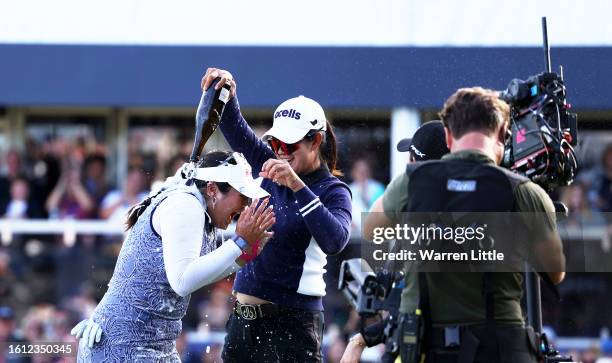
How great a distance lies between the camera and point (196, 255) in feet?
15.6

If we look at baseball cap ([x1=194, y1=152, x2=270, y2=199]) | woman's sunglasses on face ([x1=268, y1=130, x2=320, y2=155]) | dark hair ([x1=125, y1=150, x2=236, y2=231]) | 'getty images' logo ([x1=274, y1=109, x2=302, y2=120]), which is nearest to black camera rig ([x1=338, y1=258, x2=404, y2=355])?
baseball cap ([x1=194, y1=152, x2=270, y2=199])

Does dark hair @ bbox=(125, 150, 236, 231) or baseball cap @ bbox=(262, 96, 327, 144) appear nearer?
dark hair @ bbox=(125, 150, 236, 231)

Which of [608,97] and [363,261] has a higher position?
[608,97]

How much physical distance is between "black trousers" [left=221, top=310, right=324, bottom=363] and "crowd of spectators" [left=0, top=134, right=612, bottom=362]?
364 cm

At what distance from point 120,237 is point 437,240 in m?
5.95

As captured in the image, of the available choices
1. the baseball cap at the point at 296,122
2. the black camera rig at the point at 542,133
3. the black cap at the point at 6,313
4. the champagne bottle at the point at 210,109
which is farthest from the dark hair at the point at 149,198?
the black cap at the point at 6,313

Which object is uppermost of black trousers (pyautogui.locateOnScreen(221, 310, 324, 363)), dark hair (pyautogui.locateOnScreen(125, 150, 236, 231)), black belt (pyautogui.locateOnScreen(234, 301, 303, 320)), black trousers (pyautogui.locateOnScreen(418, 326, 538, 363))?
dark hair (pyautogui.locateOnScreen(125, 150, 236, 231))

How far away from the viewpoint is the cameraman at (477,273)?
13.8 feet

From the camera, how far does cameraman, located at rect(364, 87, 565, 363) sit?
421 centimetres

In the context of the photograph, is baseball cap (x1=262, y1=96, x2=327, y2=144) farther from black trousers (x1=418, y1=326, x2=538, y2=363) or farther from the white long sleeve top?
black trousers (x1=418, y1=326, x2=538, y2=363)

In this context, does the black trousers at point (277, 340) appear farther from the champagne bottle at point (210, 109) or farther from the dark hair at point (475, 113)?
the dark hair at point (475, 113)

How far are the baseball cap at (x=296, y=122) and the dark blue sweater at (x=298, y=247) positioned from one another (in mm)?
220
